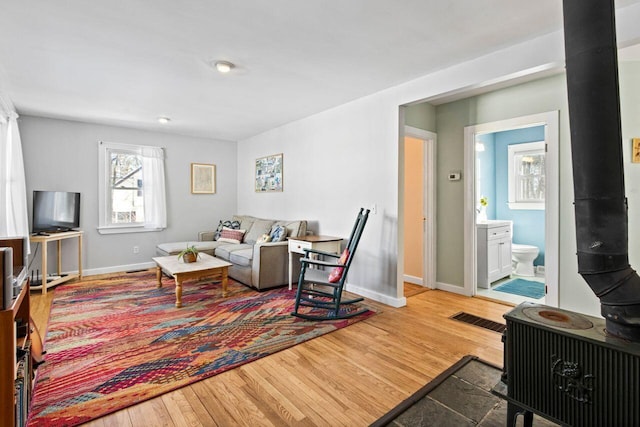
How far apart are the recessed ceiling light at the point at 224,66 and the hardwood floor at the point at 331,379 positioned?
2520 millimetres

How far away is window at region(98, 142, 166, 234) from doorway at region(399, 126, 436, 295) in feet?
13.7

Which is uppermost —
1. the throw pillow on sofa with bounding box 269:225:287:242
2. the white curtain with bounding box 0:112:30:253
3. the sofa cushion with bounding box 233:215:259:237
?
the white curtain with bounding box 0:112:30:253

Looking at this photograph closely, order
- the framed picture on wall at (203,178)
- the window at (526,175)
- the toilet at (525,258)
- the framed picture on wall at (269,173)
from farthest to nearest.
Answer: the framed picture on wall at (203,178), the framed picture on wall at (269,173), the window at (526,175), the toilet at (525,258)

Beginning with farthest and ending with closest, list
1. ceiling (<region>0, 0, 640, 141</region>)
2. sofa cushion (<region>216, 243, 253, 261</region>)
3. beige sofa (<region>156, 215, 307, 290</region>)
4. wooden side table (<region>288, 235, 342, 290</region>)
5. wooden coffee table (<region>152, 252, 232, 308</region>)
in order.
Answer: sofa cushion (<region>216, 243, 253, 261</region>)
beige sofa (<region>156, 215, 307, 290</region>)
wooden side table (<region>288, 235, 342, 290</region>)
wooden coffee table (<region>152, 252, 232, 308</region>)
ceiling (<region>0, 0, 640, 141</region>)

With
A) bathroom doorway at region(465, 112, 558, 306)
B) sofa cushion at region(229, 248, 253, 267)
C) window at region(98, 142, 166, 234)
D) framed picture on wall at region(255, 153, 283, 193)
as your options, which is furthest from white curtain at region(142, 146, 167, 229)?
bathroom doorway at region(465, 112, 558, 306)

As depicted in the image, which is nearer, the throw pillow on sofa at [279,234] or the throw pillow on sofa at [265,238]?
the throw pillow on sofa at [279,234]

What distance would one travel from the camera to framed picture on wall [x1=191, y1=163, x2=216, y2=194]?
601 centimetres

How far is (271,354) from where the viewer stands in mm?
2404

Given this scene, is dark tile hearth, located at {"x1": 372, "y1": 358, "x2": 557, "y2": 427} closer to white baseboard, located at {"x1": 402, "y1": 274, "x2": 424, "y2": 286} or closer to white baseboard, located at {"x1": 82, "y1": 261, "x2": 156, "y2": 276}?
white baseboard, located at {"x1": 402, "y1": 274, "x2": 424, "y2": 286}

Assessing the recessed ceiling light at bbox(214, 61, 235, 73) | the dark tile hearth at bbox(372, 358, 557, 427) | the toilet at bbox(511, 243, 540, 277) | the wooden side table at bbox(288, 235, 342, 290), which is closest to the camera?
the dark tile hearth at bbox(372, 358, 557, 427)

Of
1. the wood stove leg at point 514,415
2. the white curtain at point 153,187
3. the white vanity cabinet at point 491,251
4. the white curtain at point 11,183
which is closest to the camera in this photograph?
the wood stove leg at point 514,415

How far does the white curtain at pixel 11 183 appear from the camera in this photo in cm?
364

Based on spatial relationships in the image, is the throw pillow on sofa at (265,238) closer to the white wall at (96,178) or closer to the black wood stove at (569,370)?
the white wall at (96,178)

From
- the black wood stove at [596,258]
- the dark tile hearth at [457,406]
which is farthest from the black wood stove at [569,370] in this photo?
the dark tile hearth at [457,406]
